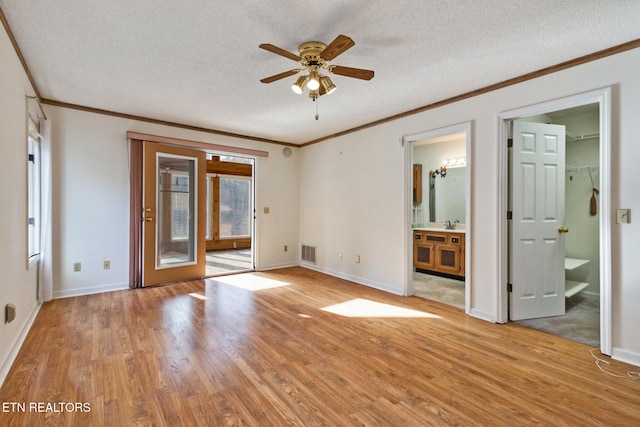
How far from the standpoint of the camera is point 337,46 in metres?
2.08

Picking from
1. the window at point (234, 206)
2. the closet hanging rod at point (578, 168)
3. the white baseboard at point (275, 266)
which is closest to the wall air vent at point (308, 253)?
the white baseboard at point (275, 266)

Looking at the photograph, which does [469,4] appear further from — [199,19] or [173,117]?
[173,117]

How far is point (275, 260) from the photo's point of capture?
5910mm

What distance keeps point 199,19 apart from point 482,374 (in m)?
3.15

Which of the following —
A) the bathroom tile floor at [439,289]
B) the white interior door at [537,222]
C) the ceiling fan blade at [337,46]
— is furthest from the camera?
the bathroom tile floor at [439,289]

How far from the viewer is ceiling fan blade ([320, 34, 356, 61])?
1.96 m

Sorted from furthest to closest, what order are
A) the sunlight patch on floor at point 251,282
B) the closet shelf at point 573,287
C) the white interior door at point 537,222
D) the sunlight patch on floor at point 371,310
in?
the sunlight patch on floor at point 251,282 < the closet shelf at point 573,287 < the sunlight patch on floor at point 371,310 < the white interior door at point 537,222

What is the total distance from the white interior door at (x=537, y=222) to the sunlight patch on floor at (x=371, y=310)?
98cm

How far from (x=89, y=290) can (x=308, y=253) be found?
11.2ft

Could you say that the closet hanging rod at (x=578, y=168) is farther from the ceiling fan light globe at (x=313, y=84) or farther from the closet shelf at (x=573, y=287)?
the ceiling fan light globe at (x=313, y=84)

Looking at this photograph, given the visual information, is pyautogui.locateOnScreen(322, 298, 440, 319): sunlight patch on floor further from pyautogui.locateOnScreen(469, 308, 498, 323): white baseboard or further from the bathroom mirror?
the bathroom mirror

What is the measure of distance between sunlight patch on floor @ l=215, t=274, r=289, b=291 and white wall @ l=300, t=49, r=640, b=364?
3.72 feet

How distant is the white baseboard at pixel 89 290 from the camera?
3.87 meters

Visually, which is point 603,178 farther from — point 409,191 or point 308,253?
point 308,253
